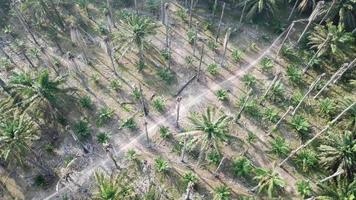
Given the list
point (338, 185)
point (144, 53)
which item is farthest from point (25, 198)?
point (338, 185)

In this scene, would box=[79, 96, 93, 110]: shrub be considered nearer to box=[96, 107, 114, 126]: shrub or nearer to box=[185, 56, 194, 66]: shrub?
box=[96, 107, 114, 126]: shrub

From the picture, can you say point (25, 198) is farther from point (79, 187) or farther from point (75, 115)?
point (75, 115)

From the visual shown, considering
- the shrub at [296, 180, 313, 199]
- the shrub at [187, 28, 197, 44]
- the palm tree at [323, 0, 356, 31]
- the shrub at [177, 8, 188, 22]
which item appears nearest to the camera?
the shrub at [296, 180, 313, 199]

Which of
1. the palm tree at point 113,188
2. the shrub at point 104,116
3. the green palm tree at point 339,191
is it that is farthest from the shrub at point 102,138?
the green palm tree at point 339,191

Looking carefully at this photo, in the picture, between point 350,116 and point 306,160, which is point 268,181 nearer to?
point 306,160

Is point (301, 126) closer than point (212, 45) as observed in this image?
Yes

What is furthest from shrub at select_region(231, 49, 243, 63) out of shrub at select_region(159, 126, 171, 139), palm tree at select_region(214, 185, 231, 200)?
palm tree at select_region(214, 185, 231, 200)

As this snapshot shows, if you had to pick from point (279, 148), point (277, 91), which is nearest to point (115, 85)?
point (277, 91)
